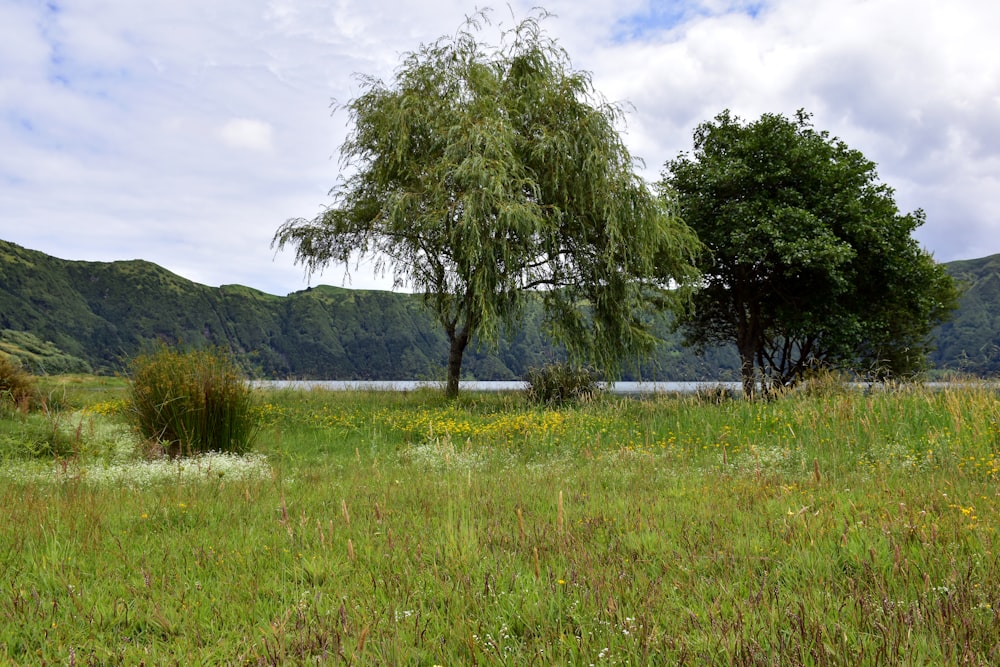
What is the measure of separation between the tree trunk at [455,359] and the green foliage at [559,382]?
231 centimetres

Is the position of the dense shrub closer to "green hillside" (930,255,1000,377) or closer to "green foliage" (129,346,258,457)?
"green foliage" (129,346,258,457)

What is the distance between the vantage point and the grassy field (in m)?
2.42

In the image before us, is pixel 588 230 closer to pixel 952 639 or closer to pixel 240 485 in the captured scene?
pixel 240 485

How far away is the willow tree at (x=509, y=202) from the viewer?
605 inches

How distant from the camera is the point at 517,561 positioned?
3557mm

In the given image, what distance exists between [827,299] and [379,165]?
17539 millimetres

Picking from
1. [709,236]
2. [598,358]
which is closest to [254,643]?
[598,358]

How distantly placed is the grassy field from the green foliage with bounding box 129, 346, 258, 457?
1.13 metres

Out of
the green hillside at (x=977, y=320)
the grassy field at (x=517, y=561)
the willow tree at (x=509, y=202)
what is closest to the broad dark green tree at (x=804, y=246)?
the willow tree at (x=509, y=202)

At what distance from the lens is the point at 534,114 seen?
1744 cm

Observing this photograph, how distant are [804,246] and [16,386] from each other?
24529mm

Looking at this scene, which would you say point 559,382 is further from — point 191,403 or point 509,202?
point 191,403

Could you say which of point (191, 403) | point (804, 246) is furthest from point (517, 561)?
point (804, 246)

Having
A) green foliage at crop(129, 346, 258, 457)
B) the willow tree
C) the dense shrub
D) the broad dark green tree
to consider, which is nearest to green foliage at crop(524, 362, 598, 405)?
the willow tree
